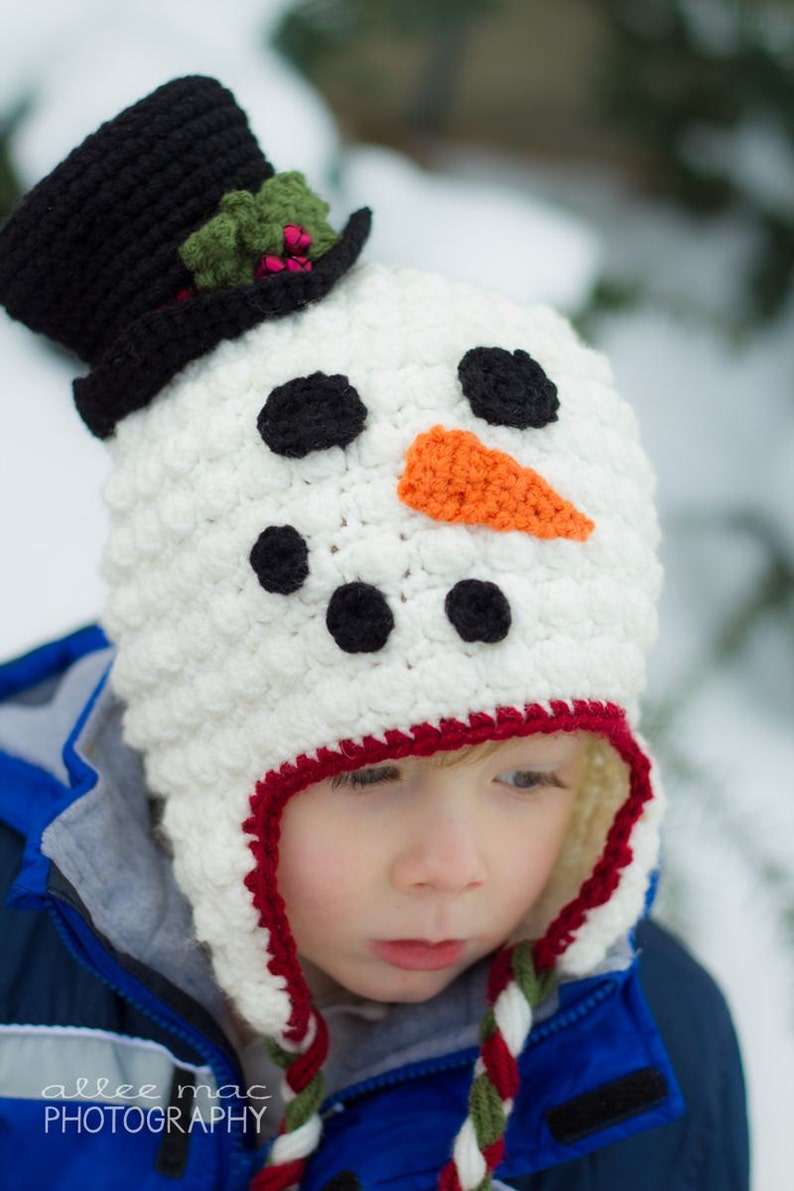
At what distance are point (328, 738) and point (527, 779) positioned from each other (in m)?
0.21

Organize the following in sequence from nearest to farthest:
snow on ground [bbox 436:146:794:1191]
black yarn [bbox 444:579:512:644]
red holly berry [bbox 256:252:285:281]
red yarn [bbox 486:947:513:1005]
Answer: black yarn [bbox 444:579:512:644] → red holly berry [bbox 256:252:285:281] → red yarn [bbox 486:947:513:1005] → snow on ground [bbox 436:146:794:1191]

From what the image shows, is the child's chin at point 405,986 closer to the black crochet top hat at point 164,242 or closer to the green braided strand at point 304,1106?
the green braided strand at point 304,1106

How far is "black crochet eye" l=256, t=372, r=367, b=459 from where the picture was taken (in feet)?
2.87

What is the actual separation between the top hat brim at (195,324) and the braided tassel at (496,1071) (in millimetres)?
614

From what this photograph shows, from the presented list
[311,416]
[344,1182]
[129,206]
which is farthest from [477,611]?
[344,1182]

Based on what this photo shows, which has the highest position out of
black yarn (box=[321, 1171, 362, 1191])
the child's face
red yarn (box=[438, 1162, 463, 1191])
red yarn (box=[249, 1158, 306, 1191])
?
the child's face

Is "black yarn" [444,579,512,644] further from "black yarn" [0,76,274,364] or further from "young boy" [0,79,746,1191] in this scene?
"black yarn" [0,76,274,364]

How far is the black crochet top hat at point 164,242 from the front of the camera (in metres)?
0.95

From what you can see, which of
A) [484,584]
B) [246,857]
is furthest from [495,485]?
[246,857]

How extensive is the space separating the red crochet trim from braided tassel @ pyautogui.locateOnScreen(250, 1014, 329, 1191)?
0.07 feet

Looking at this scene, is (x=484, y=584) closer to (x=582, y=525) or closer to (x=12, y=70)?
(x=582, y=525)

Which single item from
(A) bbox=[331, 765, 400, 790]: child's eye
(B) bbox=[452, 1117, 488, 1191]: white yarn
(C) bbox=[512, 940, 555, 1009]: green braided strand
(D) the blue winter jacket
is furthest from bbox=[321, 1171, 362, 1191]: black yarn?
(A) bbox=[331, 765, 400, 790]: child's eye

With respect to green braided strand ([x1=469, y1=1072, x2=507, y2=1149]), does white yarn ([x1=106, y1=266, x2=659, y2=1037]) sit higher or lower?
higher

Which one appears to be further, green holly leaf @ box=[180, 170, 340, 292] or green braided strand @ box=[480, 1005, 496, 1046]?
green braided strand @ box=[480, 1005, 496, 1046]
